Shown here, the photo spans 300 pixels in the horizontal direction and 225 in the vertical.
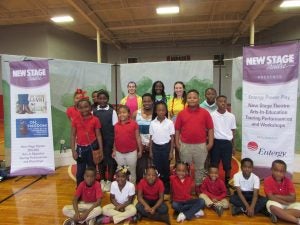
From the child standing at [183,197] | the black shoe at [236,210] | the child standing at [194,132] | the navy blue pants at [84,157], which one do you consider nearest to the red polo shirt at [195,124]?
the child standing at [194,132]

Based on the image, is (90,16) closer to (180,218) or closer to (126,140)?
(126,140)

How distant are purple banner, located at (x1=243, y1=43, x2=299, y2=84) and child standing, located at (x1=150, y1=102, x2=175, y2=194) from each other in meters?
1.39

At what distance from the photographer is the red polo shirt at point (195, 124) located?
3330 mm

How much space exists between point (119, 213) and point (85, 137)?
1.02 m

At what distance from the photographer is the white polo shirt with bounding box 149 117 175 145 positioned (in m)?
3.36

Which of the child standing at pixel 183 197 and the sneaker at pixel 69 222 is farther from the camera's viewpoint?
the child standing at pixel 183 197

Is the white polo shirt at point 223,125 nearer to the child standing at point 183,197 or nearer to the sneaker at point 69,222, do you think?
the child standing at point 183,197

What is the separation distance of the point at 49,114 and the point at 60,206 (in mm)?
1531

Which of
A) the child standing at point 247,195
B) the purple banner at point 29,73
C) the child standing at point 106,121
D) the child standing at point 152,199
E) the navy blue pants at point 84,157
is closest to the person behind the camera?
the child standing at point 152,199

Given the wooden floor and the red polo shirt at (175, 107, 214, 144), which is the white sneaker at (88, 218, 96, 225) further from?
the red polo shirt at (175, 107, 214, 144)

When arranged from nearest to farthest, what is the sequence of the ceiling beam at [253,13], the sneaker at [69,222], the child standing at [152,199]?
the sneaker at [69,222] < the child standing at [152,199] < the ceiling beam at [253,13]

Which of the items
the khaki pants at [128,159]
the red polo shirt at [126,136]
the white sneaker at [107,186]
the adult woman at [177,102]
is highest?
the adult woman at [177,102]

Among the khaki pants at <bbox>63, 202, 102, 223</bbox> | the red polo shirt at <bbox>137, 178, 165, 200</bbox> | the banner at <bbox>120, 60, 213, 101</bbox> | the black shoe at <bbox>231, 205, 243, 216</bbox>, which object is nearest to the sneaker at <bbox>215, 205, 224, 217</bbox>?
the black shoe at <bbox>231, 205, 243, 216</bbox>

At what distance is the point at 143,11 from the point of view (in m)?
7.91
